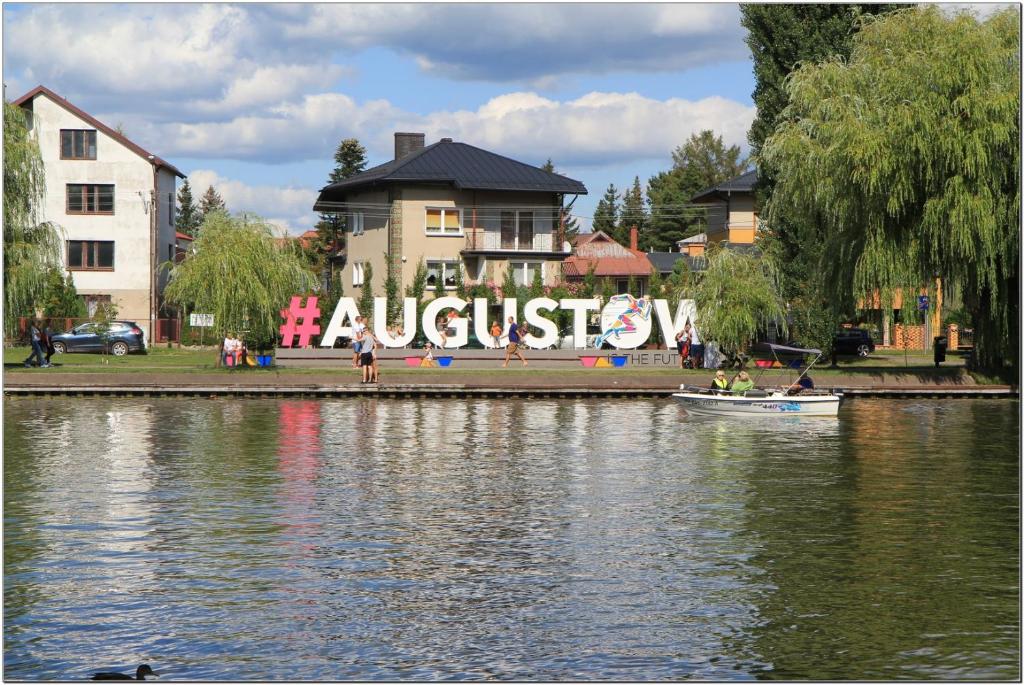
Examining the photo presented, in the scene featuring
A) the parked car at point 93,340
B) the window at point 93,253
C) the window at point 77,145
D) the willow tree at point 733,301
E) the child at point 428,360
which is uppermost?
the window at point 77,145

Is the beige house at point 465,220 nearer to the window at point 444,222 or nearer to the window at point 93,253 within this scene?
the window at point 444,222

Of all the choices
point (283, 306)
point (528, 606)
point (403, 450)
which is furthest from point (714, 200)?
point (528, 606)

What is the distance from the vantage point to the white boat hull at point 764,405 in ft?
132

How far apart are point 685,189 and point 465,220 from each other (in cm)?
7176

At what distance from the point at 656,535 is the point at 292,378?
32182mm

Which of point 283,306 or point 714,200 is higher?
point 714,200

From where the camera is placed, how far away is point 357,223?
82.6 metres

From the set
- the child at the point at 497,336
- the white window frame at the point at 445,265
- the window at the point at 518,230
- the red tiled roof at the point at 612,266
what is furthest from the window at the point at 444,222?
the red tiled roof at the point at 612,266

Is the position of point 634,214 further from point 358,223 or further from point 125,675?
point 125,675

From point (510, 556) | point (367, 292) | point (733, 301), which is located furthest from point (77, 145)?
point (510, 556)

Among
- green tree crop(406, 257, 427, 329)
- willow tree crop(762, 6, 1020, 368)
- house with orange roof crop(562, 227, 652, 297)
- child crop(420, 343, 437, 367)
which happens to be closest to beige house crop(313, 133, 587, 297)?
green tree crop(406, 257, 427, 329)

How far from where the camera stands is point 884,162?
44000mm

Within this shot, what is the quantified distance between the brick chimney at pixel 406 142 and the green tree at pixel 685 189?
52532 millimetres

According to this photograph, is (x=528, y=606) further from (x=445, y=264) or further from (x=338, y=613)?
(x=445, y=264)
